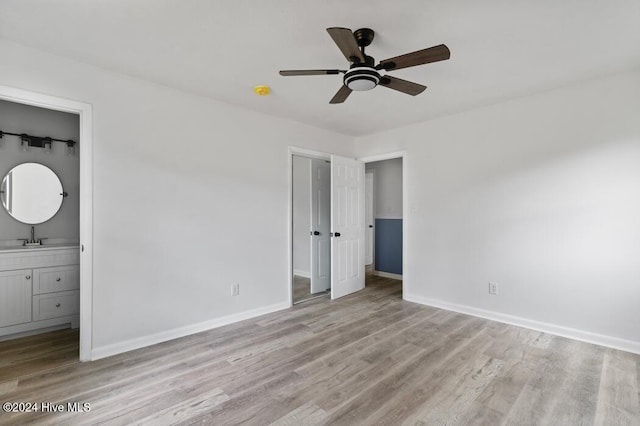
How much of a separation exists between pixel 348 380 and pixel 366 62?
232 cm

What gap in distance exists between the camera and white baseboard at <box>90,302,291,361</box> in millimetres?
2688

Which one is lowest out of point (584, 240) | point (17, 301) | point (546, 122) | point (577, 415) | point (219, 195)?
point (577, 415)

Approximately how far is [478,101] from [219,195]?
314cm

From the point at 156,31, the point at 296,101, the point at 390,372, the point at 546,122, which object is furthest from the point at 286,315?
the point at 546,122

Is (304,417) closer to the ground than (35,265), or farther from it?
closer to the ground

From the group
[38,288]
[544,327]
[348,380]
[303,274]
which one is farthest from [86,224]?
[544,327]

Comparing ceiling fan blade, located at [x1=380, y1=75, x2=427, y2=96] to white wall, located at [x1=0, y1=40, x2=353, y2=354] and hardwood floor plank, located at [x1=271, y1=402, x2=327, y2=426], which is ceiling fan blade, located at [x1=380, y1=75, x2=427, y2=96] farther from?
hardwood floor plank, located at [x1=271, y1=402, x2=327, y2=426]

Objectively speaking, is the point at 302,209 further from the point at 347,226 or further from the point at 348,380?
the point at 348,380

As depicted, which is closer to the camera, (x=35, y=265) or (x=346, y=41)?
(x=346, y=41)

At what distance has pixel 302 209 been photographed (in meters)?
5.44

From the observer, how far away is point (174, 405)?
2.02 m

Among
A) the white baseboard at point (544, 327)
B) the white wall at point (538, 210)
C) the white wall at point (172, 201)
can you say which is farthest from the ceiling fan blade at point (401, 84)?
the white baseboard at point (544, 327)

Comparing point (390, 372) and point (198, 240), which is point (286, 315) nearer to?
point (198, 240)

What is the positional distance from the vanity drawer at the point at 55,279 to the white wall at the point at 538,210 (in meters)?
4.12
